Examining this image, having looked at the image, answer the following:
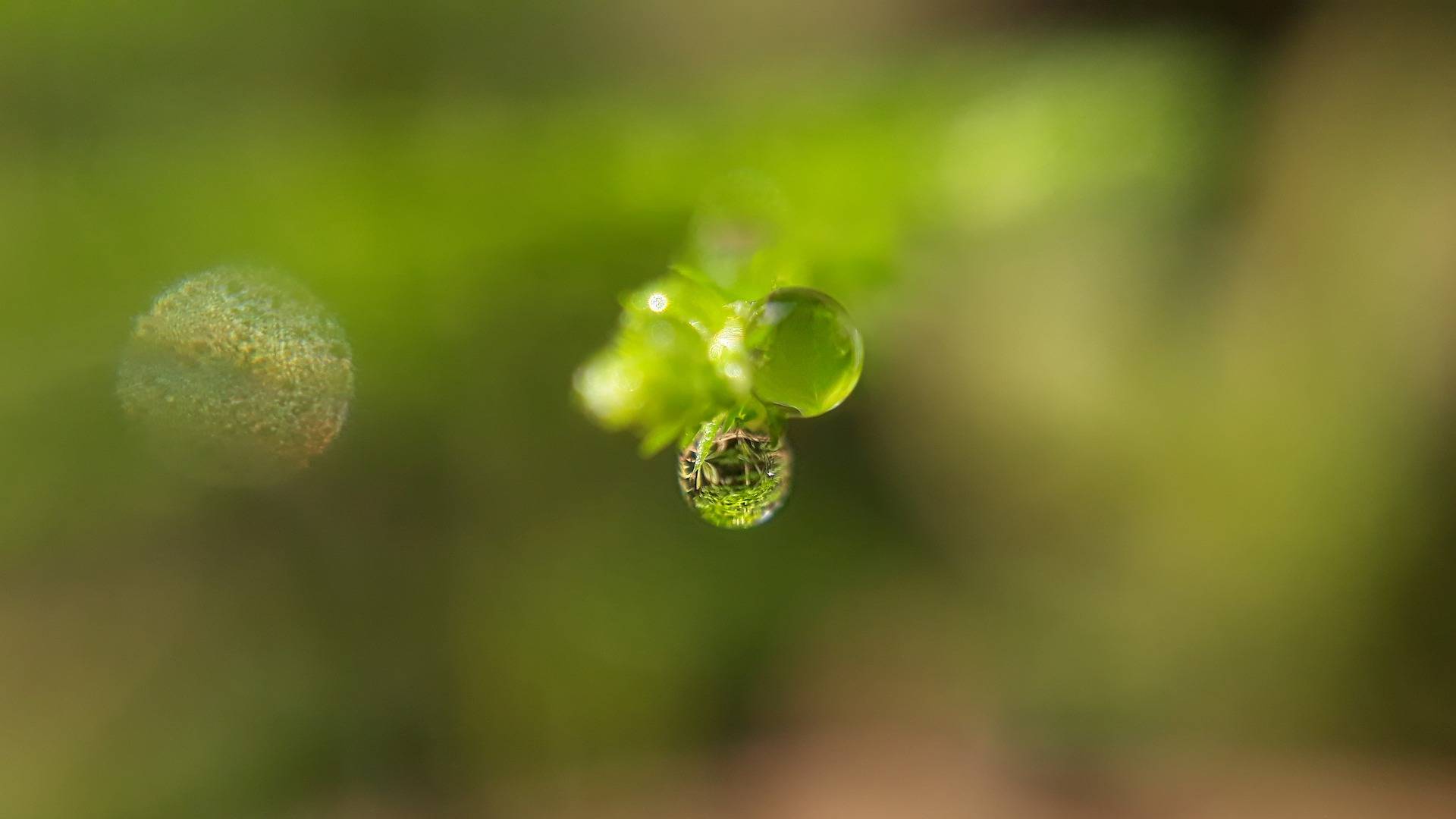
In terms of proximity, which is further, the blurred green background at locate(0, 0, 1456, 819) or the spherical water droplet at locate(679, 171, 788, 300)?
the blurred green background at locate(0, 0, 1456, 819)

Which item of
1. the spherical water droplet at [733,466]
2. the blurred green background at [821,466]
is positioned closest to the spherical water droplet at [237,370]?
the blurred green background at [821,466]

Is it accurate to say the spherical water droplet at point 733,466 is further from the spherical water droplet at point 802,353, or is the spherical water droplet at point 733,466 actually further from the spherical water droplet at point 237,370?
the spherical water droplet at point 237,370

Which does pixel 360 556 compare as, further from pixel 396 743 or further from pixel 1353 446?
pixel 1353 446

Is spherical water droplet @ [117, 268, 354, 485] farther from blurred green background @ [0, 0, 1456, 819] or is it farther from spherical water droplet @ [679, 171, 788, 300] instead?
spherical water droplet @ [679, 171, 788, 300]

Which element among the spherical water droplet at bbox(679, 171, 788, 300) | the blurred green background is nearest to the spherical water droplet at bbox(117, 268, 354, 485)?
the blurred green background

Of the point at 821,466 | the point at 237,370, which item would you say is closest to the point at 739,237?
the point at 237,370

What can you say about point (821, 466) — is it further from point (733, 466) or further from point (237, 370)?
point (733, 466)
